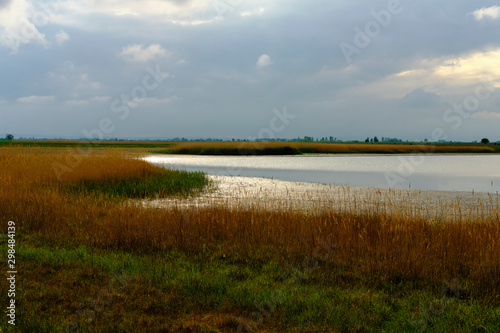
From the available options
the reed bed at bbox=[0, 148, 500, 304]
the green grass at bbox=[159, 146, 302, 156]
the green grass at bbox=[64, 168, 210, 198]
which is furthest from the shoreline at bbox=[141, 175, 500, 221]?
the green grass at bbox=[159, 146, 302, 156]

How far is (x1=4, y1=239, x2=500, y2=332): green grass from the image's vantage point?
14.2ft

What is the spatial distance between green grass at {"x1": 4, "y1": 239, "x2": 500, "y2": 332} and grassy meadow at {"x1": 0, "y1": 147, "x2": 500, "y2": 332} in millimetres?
17

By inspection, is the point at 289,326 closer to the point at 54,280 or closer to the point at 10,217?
the point at 54,280

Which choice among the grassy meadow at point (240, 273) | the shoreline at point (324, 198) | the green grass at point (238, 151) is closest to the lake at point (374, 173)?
the shoreline at point (324, 198)

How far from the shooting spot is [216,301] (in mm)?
4961

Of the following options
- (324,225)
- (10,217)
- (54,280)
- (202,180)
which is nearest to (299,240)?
(324,225)

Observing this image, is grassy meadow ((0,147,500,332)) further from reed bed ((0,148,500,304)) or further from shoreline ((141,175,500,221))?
shoreline ((141,175,500,221))

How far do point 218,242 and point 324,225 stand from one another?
247 cm

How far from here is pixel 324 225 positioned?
340 inches

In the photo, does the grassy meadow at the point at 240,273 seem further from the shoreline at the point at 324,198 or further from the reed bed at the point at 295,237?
the shoreline at the point at 324,198

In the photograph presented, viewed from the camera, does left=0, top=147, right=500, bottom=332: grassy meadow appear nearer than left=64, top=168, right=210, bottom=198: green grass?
Yes

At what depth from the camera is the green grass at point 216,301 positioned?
4332 millimetres

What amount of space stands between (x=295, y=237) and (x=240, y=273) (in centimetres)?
230

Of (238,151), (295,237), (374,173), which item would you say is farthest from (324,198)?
(238,151)
